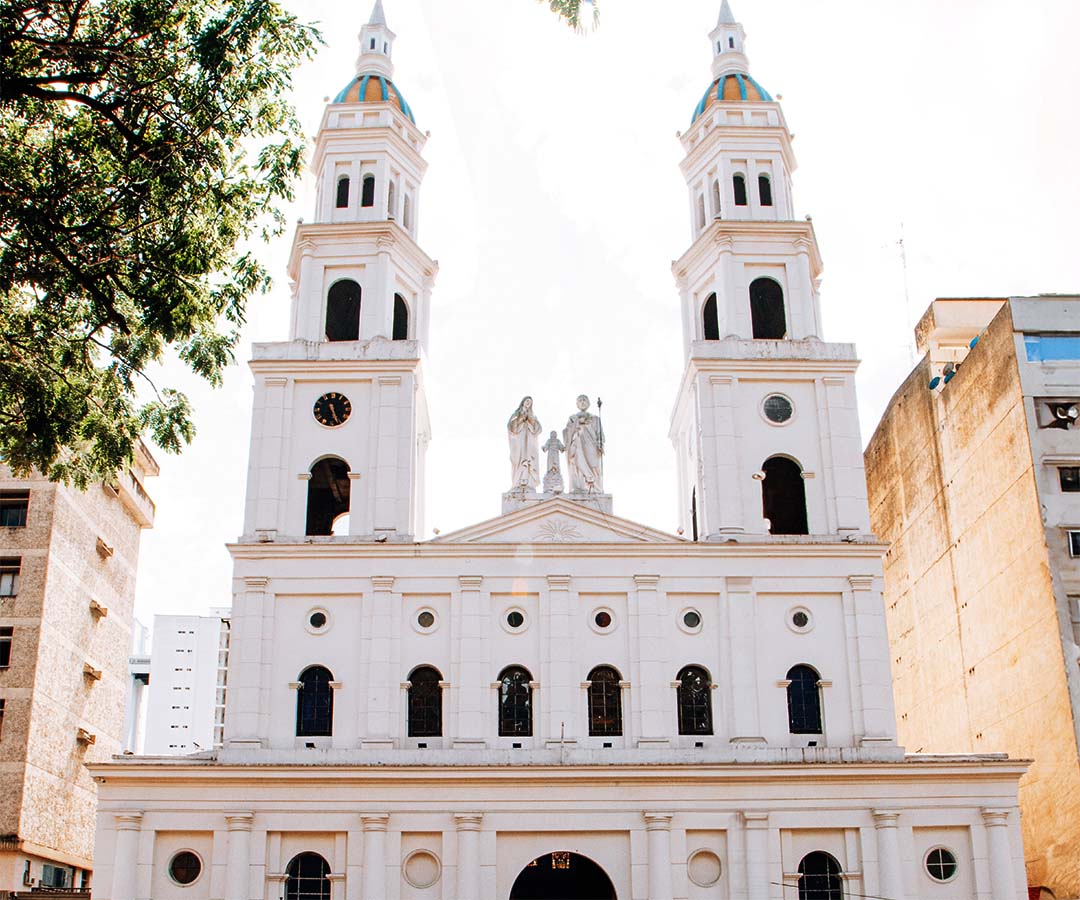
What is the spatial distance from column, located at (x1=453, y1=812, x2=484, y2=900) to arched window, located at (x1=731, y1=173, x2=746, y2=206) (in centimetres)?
1705

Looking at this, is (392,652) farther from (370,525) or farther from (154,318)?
(154,318)

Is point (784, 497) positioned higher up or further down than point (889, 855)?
higher up

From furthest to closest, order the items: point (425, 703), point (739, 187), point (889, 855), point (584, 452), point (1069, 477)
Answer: point (739, 187), point (1069, 477), point (584, 452), point (425, 703), point (889, 855)

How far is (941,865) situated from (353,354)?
696 inches

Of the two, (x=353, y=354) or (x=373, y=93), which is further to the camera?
(x=373, y=93)

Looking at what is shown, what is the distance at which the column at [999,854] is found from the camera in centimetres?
2789

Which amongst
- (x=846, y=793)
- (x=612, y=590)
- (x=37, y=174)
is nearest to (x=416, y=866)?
(x=612, y=590)

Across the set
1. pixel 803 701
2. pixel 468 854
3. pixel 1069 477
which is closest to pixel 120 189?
pixel 468 854

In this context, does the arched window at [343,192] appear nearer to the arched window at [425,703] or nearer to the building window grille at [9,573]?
the arched window at [425,703]

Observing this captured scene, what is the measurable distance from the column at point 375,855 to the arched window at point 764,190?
18209 mm

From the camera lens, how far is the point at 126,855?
2802cm

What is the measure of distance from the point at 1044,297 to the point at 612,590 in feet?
46.5

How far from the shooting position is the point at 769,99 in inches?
1443

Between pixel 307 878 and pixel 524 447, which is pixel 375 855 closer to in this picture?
pixel 307 878
